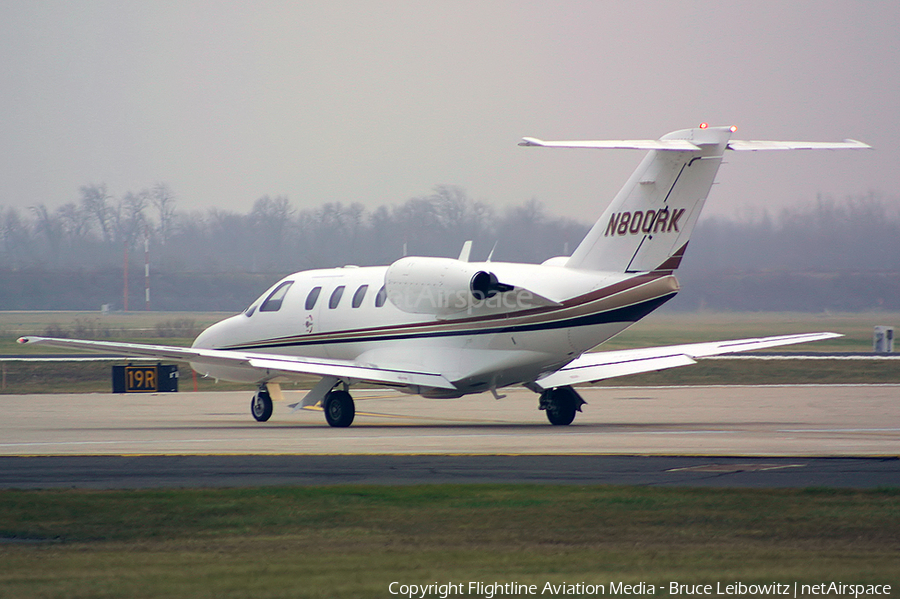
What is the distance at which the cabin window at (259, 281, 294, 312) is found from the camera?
28.1m

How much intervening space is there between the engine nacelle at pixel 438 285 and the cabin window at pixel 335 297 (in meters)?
2.46

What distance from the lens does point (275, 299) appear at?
2820 cm

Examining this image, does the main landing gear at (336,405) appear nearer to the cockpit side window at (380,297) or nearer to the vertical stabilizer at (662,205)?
the cockpit side window at (380,297)

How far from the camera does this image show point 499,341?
2288 centimetres

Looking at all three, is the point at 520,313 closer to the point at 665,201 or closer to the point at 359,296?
the point at 665,201

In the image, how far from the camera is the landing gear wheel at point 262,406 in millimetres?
26844

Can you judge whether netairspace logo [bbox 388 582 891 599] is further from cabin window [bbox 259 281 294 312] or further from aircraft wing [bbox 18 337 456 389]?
cabin window [bbox 259 281 294 312]

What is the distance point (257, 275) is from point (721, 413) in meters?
60.1

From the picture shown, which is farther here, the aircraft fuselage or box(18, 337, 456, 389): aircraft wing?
box(18, 337, 456, 389): aircraft wing

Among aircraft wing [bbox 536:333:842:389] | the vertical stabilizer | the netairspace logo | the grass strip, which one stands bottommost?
the grass strip

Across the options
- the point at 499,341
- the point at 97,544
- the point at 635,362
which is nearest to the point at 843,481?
the point at 97,544

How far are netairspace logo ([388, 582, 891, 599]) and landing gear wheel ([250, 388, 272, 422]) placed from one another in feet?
63.6

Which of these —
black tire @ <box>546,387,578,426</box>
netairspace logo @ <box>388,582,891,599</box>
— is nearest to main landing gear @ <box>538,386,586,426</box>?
black tire @ <box>546,387,578,426</box>

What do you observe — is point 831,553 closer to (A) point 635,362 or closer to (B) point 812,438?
(B) point 812,438
